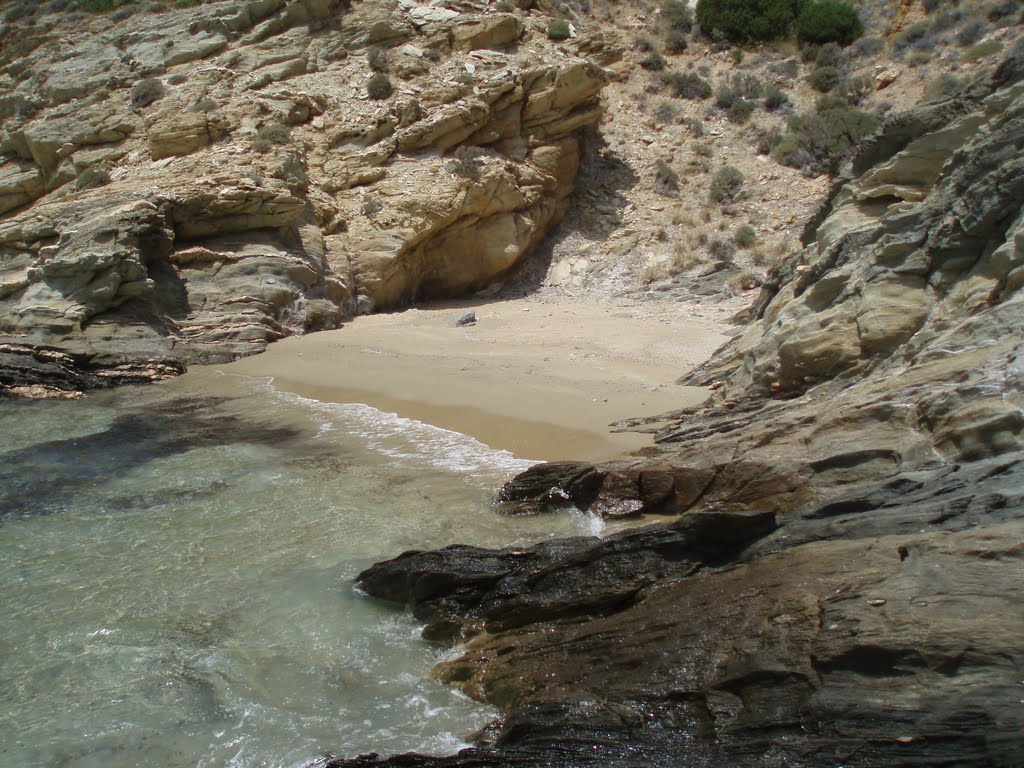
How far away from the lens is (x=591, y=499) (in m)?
6.52

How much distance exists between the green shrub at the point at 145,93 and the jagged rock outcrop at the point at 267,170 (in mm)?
60

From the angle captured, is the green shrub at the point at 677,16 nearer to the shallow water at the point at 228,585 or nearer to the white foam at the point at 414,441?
the white foam at the point at 414,441

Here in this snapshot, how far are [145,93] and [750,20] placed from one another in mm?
19770

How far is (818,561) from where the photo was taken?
12.5 ft

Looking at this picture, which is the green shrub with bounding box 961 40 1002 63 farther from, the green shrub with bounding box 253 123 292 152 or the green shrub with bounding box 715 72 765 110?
the green shrub with bounding box 253 123 292 152

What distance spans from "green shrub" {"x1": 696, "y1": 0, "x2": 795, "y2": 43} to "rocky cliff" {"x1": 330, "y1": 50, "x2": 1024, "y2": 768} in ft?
67.6

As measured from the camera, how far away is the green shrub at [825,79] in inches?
910

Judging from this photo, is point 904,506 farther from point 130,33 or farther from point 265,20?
point 130,33

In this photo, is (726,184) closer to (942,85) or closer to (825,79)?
(942,85)

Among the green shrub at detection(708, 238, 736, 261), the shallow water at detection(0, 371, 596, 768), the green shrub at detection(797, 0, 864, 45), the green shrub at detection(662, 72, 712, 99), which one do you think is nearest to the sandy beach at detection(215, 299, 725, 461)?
the shallow water at detection(0, 371, 596, 768)

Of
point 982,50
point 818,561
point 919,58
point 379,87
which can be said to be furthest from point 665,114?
point 818,561

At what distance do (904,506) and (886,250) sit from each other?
415cm

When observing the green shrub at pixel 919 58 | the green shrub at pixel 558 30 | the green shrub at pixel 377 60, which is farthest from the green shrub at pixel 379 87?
the green shrub at pixel 919 58

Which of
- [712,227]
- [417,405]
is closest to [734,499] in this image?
[417,405]
